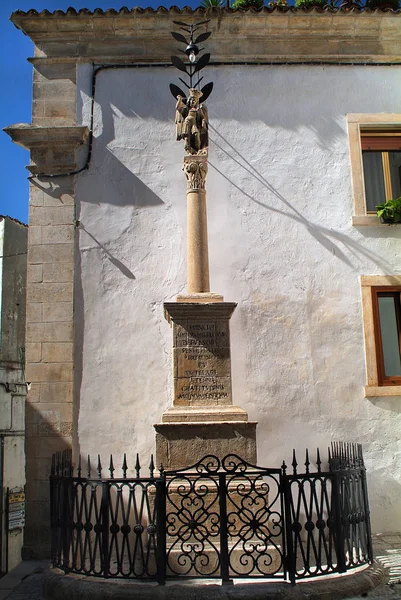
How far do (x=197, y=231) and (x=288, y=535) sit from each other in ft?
11.1

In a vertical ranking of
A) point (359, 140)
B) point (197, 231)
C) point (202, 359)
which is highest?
point (359, 140)

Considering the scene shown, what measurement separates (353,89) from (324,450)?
16.7ft

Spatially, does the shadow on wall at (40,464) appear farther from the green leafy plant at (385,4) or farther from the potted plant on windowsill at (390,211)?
the green leafy plant at (385,4)

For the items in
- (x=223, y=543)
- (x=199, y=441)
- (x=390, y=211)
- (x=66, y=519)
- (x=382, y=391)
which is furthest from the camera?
(x=390, y=211)

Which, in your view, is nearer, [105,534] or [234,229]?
[105,534]

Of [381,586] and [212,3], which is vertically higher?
[212,3]

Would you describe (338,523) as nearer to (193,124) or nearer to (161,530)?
(161,530)

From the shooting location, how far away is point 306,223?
A: 914 centimetres

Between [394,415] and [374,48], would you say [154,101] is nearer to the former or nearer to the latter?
[374,48]

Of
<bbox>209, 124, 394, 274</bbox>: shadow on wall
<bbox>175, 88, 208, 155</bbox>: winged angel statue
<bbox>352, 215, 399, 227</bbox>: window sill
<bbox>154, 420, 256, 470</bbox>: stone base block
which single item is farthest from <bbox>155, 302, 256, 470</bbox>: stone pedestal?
<bbox>352, 215, 399, 227</bbox>: window sill

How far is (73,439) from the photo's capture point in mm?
8375

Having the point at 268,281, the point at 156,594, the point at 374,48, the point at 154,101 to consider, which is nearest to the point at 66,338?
the point at 268,281

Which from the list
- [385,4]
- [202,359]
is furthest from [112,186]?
[385,4]

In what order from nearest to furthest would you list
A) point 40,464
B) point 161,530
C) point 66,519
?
point 161,530
point 66,519
point 40,464
